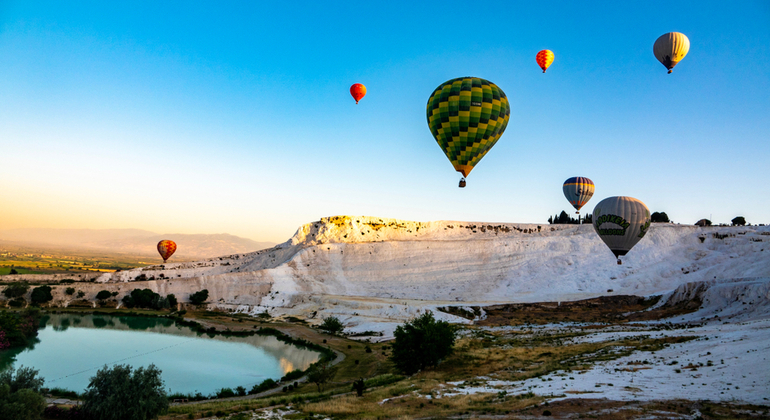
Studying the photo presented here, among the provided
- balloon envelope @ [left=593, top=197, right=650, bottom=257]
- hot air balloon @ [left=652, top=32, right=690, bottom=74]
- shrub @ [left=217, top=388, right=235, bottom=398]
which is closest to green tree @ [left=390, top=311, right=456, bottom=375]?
shrub @ [left=217, top=388, right=235, bottom=398]

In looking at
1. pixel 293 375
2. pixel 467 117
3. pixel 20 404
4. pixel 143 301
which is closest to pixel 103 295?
pixel 143 301

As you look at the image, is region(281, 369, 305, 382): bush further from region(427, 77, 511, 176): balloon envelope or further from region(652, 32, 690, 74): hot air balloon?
region(652, 32, 690, 74): hot air balloon

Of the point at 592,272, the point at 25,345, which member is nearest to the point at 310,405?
the point at 25,345

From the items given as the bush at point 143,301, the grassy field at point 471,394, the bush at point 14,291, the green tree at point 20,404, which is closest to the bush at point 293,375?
the grassy field at point 471,394

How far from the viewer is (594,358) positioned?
28.0 metres

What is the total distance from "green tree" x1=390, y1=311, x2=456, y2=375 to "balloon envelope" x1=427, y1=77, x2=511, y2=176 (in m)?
13.9

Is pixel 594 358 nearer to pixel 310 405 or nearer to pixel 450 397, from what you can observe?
pixel 450 397

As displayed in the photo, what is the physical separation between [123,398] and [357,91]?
133 ft

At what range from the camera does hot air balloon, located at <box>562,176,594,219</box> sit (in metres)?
65.1

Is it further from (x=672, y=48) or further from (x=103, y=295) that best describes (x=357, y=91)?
(x=103, y=295)

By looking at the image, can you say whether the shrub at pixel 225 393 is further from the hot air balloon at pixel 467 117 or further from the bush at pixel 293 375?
the hot air balloon at pixel 467 117

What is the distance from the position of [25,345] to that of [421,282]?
52.1 metres

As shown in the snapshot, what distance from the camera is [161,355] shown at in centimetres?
3919

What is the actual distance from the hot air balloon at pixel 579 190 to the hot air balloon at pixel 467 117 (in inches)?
1281
